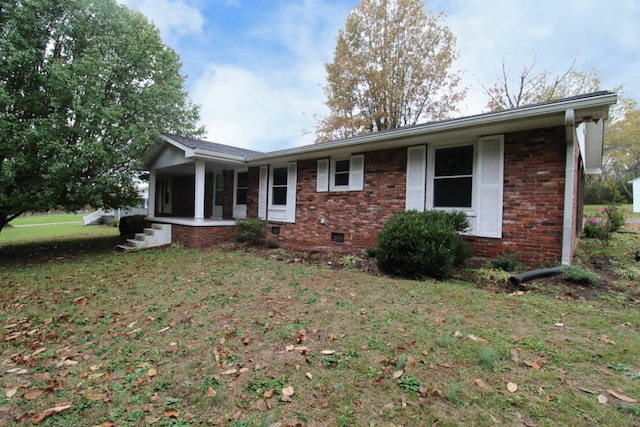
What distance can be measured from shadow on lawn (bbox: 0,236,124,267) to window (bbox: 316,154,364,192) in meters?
7.11

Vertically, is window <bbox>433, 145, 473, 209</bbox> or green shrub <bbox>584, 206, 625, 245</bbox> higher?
window <bbox>433, 145, 473, 209</bbox>

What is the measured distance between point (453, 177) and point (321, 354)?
555 centimetres

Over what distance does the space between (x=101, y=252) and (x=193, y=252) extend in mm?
3199

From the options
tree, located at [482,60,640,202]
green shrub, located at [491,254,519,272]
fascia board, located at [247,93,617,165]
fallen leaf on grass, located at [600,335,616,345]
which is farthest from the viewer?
tree, located at [482,60,640,202]

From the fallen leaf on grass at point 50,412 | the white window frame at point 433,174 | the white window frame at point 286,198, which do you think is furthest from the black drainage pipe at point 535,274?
the white window frame at point 286,198

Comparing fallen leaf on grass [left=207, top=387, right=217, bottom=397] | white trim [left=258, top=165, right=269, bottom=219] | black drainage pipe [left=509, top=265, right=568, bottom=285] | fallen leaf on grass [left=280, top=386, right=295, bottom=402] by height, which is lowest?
fallen leaf on grass [left=207, top=387, right=217, bottom=397]

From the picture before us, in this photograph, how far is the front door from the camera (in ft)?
41.3

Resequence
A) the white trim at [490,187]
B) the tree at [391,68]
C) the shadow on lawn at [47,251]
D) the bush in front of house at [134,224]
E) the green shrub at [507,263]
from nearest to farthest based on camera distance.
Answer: the green shrub at [507,263], the white trim at [490,187], the shadow on lawn at [47,251], the bush in front of house at [134,224], the tree at [391,68]

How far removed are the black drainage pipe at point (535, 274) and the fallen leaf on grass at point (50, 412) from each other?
586 centimetres

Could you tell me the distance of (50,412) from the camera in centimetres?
213

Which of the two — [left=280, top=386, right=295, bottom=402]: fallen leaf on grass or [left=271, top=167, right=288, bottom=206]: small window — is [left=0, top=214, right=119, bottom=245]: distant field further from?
[left=280, top=386, right=295, bottom=402]: fallen leaf on grass

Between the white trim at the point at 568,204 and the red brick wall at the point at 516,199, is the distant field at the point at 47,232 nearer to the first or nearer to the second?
the red brick wall at the point at 516,199

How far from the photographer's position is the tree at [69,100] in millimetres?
6953

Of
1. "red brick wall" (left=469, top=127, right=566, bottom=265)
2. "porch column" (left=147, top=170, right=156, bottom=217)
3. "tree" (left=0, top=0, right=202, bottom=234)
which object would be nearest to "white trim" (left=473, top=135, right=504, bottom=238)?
"red brick wall" (left=469, top=127, right=566, bottom=265)
